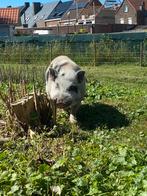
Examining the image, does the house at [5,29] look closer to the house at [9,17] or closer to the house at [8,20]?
the house at [8,20]

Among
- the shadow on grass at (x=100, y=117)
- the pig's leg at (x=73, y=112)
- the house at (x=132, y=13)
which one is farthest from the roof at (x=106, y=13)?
the pig's leg at (x=73, y=112)

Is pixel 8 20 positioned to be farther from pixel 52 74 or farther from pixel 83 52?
pixel 52 74

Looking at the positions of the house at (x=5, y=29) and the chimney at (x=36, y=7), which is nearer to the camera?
the house at (x=5, y=29)

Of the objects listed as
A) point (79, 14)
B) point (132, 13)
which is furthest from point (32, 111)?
point (79, 14)

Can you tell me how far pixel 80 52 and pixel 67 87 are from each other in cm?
1338

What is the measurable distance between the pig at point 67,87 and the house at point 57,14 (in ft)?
213

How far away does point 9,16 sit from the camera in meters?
46.6

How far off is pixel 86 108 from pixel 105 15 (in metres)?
64.3

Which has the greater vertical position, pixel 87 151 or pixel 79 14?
pixel 87 151

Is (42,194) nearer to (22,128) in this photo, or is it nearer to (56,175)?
(56,175)

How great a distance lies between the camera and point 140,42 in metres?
21.8

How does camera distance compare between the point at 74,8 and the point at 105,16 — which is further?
the point at 74,8

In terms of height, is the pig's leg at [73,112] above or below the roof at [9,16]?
below

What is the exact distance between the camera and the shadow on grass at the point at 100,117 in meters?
9.73
